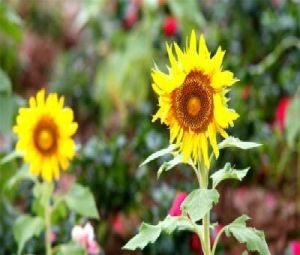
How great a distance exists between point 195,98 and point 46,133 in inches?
23.4

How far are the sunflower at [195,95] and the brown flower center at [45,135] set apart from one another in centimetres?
54

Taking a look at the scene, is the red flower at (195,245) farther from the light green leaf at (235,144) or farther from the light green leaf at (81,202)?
the light green leaf at (235,144)

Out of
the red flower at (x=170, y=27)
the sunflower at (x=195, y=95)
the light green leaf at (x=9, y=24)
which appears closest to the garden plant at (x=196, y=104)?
the sunflower at (x=195, y=95)

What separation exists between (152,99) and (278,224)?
1.22m

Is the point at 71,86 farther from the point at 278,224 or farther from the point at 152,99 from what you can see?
the point at 278,224

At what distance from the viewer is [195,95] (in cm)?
188

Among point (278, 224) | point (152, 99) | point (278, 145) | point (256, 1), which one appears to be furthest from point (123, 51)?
point (278, 224)

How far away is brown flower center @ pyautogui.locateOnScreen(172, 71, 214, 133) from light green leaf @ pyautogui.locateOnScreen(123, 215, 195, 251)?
0.23 meters

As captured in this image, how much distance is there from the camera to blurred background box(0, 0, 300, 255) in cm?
313

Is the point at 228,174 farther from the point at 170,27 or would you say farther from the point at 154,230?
the point at 170,27

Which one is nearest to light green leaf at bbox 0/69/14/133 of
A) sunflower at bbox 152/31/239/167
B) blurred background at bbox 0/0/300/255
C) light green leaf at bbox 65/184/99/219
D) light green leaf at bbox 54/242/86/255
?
blurred background at bbox 0/0/300/255

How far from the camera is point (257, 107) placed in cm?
399

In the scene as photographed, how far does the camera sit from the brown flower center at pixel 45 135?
2.37 m

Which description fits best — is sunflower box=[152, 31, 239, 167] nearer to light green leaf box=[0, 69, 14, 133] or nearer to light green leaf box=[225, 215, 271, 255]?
light green leaf box=[225, 215, 271, 255]
